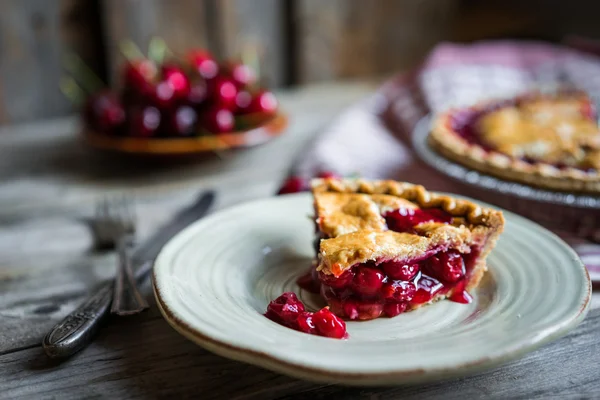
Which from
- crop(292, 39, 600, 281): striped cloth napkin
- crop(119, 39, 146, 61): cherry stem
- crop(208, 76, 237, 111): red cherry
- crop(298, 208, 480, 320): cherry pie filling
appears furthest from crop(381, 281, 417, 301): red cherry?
crop(119, 39, 146, 61): cherry stem

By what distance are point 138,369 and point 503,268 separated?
0.73 metres

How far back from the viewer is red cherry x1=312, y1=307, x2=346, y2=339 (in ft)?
3.52

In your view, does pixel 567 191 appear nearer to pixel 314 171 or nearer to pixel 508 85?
pixel 314 171

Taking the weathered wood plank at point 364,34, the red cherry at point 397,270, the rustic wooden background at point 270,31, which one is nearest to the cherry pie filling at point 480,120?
the red cherry at point 397,270

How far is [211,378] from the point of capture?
1.09 metres

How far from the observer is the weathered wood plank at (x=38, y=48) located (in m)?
2.98

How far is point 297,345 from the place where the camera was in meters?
0.95

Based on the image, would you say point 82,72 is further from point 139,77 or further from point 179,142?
point 179,142

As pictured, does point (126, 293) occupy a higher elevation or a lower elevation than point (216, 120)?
lower

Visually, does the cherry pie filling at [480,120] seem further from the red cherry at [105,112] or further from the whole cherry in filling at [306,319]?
the red cherry at [105,112]

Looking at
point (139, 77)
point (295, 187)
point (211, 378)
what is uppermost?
point (139, 77)

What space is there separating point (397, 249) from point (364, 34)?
289 centimetres

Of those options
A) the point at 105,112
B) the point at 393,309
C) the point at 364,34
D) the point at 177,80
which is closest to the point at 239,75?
the point at 177,80

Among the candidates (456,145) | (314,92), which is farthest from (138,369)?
(314,92)
